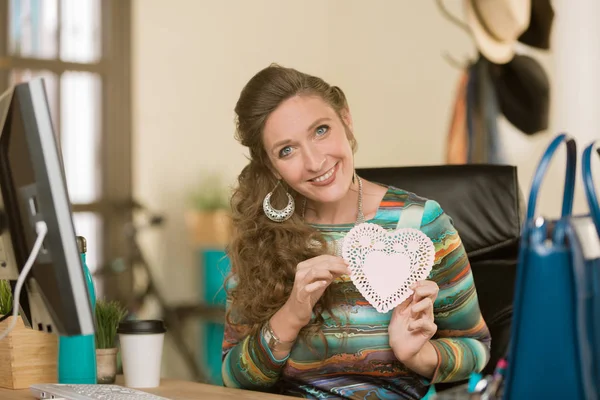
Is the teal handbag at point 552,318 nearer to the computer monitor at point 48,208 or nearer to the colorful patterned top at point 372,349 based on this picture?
the computer monitor at point 48,208

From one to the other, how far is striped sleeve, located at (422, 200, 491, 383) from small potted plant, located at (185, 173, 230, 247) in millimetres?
2560

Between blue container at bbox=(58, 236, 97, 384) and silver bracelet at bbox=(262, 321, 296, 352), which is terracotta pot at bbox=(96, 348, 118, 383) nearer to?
blue container at bbox=(58, 236, 97, 384)

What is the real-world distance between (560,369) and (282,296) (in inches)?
35.7

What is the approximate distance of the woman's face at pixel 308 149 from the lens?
180cm

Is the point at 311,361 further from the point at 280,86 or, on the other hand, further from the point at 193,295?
the point at 193,295

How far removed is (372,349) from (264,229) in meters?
0.36

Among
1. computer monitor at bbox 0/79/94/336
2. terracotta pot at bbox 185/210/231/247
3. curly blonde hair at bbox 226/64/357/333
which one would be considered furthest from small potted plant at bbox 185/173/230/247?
computer monitor at bbox 0/79/94/336

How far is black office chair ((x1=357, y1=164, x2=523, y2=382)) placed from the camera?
213 cm

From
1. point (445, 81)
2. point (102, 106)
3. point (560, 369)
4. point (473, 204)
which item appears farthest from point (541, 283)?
point (102, 106)

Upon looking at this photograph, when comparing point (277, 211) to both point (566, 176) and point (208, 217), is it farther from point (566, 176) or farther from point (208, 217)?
point (208, 217)

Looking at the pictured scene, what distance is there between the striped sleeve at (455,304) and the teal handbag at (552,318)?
735mm

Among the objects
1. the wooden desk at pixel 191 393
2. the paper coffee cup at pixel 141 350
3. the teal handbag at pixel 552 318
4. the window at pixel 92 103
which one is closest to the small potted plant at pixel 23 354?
the wooden desk at pixel 191 393

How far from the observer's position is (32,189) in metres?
1.18

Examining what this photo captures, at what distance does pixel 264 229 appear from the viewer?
1.89 m
